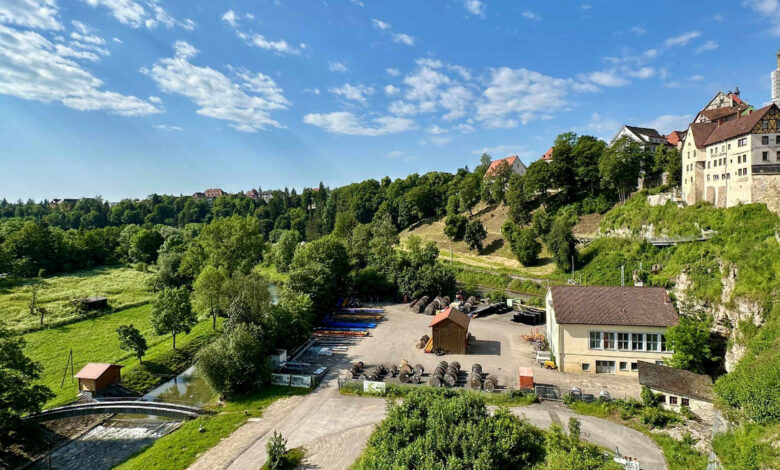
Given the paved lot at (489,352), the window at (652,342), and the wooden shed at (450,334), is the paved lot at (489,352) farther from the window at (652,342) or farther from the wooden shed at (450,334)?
the window at (652,342)

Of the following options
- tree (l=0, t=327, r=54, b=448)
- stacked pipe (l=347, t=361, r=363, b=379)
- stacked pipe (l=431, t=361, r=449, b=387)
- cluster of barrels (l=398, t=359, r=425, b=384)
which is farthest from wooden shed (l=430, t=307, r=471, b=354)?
tree (l=0, t=327, r=54, b=448)

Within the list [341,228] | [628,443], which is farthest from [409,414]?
[341,228]

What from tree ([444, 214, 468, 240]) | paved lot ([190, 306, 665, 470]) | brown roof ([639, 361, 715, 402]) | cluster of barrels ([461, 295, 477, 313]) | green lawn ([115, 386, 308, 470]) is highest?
tree ([444, 214, 468, 240])

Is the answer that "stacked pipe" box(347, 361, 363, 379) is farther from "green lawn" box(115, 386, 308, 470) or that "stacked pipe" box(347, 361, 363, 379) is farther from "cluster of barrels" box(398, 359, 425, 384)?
"green lawn" box(115, 386, 308, 470)

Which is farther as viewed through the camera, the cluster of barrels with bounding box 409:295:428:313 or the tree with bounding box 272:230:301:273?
the tree with bounding box 272:230:301:273

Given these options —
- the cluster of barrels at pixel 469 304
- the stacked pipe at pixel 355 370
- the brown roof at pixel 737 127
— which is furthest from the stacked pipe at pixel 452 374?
the brown roof at pixel 737 127

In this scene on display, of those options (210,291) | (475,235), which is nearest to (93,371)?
(210,291)

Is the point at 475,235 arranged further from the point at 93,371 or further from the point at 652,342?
the point at 93,371
